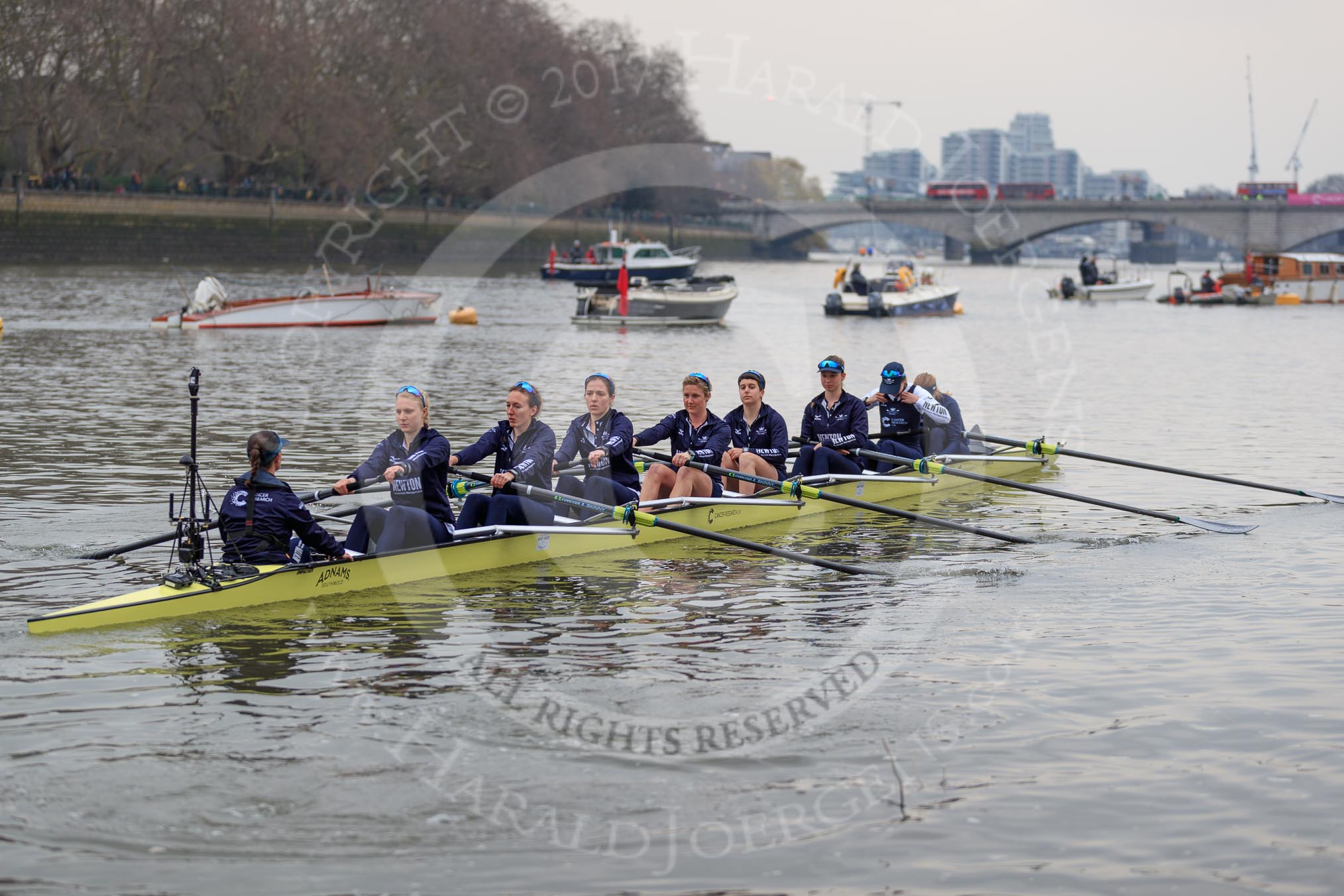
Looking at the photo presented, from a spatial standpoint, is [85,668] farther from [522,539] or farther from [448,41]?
[448,41]

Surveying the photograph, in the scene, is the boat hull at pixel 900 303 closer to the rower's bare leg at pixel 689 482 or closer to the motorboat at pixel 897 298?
the motorboat at pixel 897 298

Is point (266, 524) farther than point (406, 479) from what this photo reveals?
No

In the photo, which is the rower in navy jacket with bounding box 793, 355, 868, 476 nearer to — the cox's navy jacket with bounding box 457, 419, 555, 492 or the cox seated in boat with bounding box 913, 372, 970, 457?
the cox seated in boat with bounding box 913, 372, 970, 457

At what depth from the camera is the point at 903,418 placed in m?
18.7

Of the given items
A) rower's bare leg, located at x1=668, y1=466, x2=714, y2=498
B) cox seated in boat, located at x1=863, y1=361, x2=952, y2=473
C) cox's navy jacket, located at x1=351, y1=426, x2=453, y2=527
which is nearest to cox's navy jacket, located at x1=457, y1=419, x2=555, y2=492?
cox's navy jacket, located at x1=351, y1=426, x2=453, y2=527

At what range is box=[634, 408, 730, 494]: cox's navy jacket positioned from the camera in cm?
1591

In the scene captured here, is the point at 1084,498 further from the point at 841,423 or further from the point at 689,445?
the point at 689,445

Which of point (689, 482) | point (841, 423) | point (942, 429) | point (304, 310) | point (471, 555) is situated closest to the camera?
point (471, 555)

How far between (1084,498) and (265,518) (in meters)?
9.39

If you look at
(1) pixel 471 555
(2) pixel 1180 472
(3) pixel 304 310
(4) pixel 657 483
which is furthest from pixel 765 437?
(3) pixel 304 310

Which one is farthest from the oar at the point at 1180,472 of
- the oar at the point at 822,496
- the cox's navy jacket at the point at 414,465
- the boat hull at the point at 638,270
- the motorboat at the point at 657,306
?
the boat hull at the point at 638,270

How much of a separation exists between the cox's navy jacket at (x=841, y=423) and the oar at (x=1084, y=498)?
0.14 m

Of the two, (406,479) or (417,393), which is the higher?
(417,393)

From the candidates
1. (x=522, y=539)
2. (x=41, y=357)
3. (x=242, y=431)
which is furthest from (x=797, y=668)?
(x=41, y=357)
